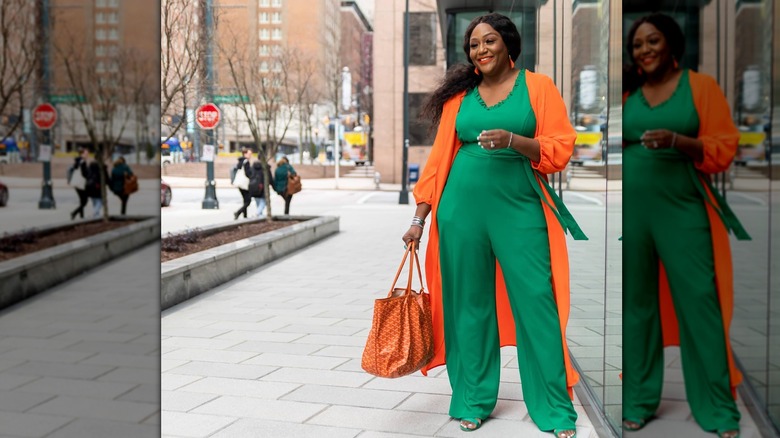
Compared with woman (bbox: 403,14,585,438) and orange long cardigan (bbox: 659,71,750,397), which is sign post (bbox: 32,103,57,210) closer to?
orange long cardigan (bbox: 659,71,750,397)

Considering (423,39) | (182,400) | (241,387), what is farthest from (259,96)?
(423,39)

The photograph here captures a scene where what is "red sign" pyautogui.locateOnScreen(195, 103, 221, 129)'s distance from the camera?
37.8ft

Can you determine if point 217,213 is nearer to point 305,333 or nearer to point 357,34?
point 305,333

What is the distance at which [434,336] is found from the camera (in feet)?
12.5

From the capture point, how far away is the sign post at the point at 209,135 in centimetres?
1170

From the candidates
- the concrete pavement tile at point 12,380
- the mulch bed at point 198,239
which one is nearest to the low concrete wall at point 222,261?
the mulch bed at point 198,239

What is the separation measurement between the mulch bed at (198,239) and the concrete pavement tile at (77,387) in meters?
7.33

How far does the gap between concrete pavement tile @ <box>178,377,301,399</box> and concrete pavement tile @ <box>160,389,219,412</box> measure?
0.23 feet

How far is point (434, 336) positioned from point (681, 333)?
6.52 ft

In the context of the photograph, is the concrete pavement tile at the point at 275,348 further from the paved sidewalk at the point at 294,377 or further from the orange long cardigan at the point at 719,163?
the orange long cardigan at the point at 719,163

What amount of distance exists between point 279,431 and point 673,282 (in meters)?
2.24

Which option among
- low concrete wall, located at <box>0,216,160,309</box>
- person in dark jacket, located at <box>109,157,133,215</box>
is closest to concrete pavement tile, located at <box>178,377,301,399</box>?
low concrete wall, located at <box>0,216,160,309</box>

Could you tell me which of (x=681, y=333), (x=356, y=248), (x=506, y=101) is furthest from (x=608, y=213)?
(x=356, y=248)

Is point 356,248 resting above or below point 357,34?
below
